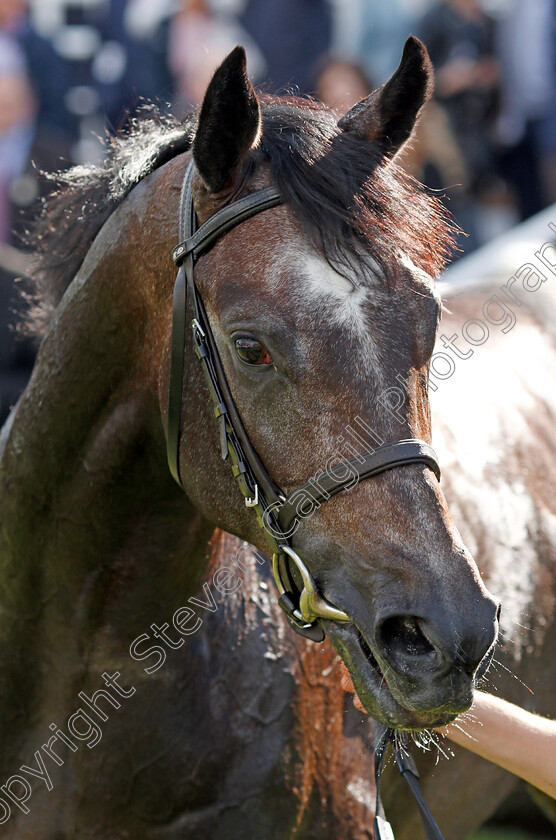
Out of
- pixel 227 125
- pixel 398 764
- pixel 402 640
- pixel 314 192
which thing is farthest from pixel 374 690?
pixel 227 125

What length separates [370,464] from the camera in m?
1.83

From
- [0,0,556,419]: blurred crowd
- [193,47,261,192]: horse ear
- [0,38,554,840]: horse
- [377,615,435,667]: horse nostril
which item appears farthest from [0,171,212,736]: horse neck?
[0,0,556,419]: blurred crowd

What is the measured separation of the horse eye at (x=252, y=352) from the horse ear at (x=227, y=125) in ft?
1.31

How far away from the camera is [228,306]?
2035mm

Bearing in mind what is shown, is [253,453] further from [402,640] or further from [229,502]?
[402,640]

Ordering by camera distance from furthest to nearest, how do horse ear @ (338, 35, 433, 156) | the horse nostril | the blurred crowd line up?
the blurred crowd
horse ear @ (338, 35, 433, 156)
the horse nostril

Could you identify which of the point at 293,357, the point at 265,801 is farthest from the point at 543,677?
the point at 293,357

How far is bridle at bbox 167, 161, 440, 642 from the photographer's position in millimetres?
1876

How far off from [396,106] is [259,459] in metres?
0.96

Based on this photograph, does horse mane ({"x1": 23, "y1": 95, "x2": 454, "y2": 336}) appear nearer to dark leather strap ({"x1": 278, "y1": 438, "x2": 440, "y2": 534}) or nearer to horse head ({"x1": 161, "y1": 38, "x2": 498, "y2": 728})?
horse head ({"x1": 161, "y1": 38, "x2": 498, "y2": 728})

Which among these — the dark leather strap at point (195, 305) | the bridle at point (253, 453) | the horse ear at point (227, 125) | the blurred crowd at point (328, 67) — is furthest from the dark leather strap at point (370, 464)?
the blurred crowd at point (328, 67)

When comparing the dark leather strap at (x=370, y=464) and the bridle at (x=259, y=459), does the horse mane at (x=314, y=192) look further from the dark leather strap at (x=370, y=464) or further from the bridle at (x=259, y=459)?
the dark leather strap at (x=370, y=464)

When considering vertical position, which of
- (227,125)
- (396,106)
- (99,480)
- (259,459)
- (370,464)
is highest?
(396,106)

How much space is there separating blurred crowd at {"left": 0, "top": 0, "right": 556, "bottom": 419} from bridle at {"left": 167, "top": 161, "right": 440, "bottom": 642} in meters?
3.91
